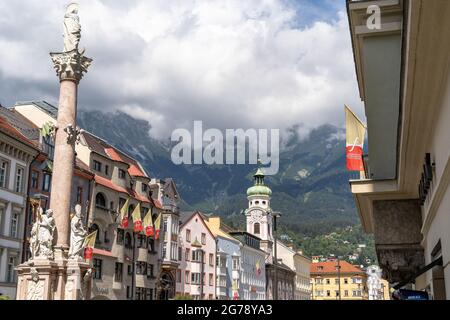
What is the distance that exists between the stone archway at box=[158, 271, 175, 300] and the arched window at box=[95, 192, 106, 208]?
14.2m

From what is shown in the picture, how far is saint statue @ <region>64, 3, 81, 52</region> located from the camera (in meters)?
27.1

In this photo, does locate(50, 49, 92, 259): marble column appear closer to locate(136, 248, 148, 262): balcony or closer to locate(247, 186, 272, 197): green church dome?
locate(136, 248, 148, 262): balcony

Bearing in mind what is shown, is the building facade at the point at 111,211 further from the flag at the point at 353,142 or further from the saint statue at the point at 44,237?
the flag at the point at 353,142

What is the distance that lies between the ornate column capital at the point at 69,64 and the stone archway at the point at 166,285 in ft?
133

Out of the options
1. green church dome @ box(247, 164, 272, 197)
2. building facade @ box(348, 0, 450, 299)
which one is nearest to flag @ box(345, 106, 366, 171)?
building facade @ box(348, 0, 450, 299)

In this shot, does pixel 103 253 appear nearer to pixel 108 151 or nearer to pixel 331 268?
pixel 108 151

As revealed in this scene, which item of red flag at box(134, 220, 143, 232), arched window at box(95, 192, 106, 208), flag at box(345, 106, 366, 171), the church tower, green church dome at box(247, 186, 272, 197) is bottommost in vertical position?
flag at box(345, 106, 366, 171)

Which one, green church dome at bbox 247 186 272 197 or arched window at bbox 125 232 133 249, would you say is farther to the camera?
green church dome at bbox 247 186 272 197

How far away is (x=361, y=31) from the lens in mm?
12883

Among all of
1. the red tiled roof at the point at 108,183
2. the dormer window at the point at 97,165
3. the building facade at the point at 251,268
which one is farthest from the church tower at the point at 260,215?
the dormer window at the point at 97,165

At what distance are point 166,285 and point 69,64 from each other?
4265cm

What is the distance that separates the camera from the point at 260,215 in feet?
418

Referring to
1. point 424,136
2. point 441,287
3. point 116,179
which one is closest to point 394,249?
point 441,287
